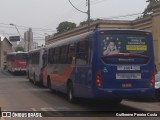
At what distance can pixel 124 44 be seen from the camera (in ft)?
51.3

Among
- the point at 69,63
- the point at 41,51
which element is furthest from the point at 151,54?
the point at 41,51

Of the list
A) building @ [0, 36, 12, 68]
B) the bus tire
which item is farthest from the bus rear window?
building @ [0, 36, 12, 68]

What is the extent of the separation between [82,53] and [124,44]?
1.98 meters

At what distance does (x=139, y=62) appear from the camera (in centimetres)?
1570

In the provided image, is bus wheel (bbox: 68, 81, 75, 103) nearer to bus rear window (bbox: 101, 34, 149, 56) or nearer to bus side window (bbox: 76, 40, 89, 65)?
bus side window (bbox: 76, 40, 89, 65)

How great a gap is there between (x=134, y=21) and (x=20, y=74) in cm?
1664

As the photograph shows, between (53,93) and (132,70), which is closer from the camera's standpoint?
(132,70)

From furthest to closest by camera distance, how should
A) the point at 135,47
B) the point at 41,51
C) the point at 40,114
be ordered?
the point at 41,51 < the point at 135,47 < the point at 40,114

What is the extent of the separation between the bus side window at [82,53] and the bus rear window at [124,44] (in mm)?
994

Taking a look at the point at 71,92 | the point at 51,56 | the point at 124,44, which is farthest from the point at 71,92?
the point at 51,56

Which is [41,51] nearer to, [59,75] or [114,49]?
[59,75]

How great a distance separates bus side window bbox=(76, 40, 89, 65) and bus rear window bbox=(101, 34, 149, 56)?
99 centimetres

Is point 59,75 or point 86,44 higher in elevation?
point 86,44

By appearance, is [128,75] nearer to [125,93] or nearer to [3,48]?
[125,93]
